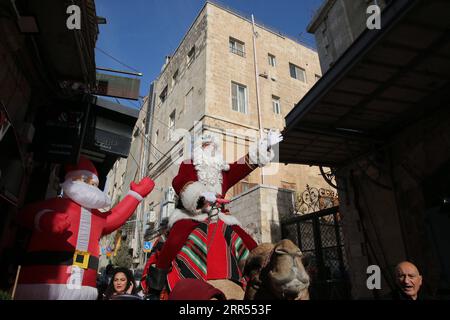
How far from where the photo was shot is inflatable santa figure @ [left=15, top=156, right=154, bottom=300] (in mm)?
2762

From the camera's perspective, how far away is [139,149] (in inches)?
852

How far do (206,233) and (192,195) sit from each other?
458 mm

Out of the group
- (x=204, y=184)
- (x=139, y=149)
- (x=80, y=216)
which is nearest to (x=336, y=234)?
(x=204, y=184)

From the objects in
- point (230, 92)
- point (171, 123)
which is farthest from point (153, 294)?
point (171, 123)

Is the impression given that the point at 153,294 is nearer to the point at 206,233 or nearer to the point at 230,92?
the point at 206,233

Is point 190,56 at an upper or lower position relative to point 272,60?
lower

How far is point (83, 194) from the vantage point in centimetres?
328

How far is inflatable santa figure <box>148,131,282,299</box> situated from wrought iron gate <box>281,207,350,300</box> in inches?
164

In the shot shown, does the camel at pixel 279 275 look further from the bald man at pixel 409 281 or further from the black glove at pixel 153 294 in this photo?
the bald man at pixel 409 281

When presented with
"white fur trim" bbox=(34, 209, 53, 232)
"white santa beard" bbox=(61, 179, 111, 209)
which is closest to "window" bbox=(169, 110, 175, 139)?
"white santa beard" bbox=(61, 179, 111, 209)

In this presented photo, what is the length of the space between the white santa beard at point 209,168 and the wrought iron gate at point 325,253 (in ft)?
13.6

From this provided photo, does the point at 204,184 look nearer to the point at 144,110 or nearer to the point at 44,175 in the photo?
the point at 44,175

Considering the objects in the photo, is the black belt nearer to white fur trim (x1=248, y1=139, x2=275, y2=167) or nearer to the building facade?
white fur trim (x1=248, y1=139, x2=275, y2=167)
